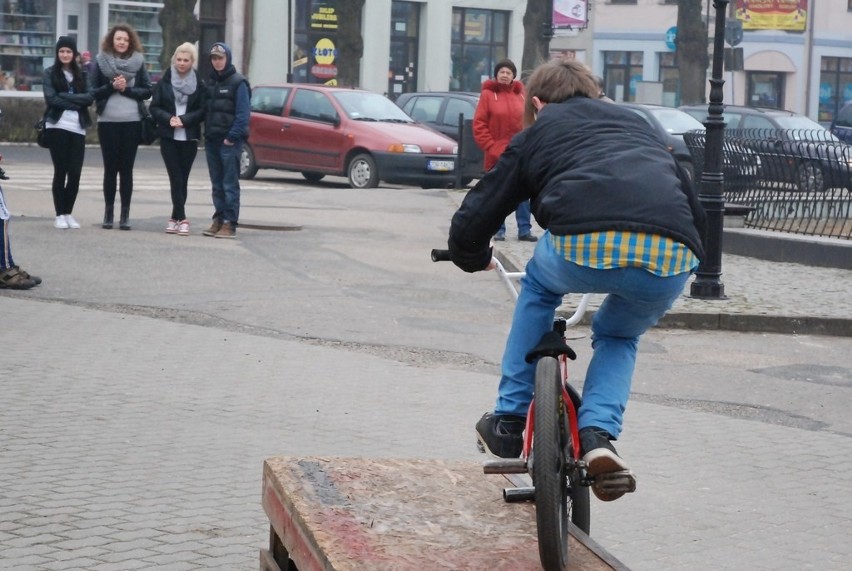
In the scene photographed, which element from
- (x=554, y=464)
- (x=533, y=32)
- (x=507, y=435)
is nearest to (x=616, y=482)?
(x=554, y=464)

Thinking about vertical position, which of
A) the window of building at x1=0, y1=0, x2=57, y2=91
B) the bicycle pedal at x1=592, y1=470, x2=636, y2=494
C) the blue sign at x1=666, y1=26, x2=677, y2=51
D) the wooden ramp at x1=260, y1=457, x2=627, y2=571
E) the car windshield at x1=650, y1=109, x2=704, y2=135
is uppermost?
the blue sign at x1=666, y1=26, x2=677, y2=51

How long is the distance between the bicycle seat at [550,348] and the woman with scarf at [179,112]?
10.9 metres

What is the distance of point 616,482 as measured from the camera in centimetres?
447

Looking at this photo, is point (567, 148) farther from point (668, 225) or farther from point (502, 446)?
point (502, 446)

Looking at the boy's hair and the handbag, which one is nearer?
the boy's hair

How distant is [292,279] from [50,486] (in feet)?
23.0

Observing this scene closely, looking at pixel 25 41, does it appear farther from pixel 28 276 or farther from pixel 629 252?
pixel 629 252

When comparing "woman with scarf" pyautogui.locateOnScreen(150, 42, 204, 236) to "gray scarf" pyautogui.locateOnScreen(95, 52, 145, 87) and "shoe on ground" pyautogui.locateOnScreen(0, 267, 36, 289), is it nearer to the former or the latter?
"gray scarf" pyautogui.locateOnScreen(95, 52, 145, 87)

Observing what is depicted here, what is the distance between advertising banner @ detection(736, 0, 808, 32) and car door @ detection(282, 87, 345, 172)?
1477 inches

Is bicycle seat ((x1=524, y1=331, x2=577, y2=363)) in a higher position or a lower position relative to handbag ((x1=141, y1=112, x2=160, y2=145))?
lower

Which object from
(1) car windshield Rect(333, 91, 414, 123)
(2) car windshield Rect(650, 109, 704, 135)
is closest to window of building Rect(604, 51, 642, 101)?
(2) car windshield Rect(650, 109, 704, 135)

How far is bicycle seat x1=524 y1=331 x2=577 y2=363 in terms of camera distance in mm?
4750

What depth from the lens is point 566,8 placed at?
40125mm

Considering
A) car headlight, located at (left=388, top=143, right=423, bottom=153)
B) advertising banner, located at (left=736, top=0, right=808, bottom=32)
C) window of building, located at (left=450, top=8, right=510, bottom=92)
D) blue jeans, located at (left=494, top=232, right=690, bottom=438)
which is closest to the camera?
blue jeans, located at (left=494, top=232, right=690, bottom=438)
